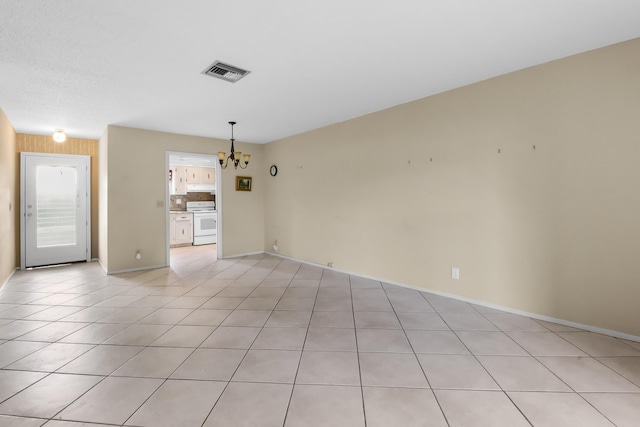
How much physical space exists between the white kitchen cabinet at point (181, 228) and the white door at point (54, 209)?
1907 millimetres

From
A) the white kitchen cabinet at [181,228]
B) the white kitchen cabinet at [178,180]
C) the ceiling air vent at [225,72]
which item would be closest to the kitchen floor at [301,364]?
the ceiling air vent at [225,72]

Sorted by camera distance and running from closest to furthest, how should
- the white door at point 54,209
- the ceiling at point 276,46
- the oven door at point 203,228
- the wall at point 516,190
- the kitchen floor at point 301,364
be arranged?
the kitchen floor at point 301,364
the ceiling at point 276,46
the wall at point 516,190
the white door at point 54,209
the oven door at point 203,228

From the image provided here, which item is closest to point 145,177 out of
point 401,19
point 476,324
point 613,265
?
point 401,19

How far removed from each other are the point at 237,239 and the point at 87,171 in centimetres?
332

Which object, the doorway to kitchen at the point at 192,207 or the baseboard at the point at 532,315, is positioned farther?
the doorway to kitchen at the point at 192,207

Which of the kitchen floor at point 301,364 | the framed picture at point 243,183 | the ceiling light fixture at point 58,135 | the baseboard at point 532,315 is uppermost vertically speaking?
the ceiling light fixture at point 58,135

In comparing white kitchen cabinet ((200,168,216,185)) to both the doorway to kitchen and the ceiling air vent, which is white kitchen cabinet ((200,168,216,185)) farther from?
the ceiling air vent

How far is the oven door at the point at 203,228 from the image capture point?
7.85 metres

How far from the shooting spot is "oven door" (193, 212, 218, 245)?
7848 mm

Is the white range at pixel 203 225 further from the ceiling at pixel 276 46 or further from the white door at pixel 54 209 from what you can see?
the ceiling at pixel 276 46

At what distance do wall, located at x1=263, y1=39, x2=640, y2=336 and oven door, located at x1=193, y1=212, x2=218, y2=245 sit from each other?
4.97 metres

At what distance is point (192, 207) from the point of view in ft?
27.8

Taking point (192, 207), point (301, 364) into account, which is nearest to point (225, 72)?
point (301, 364)

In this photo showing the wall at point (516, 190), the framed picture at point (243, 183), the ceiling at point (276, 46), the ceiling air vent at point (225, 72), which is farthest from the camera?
the framed picture at point (243, 183)
